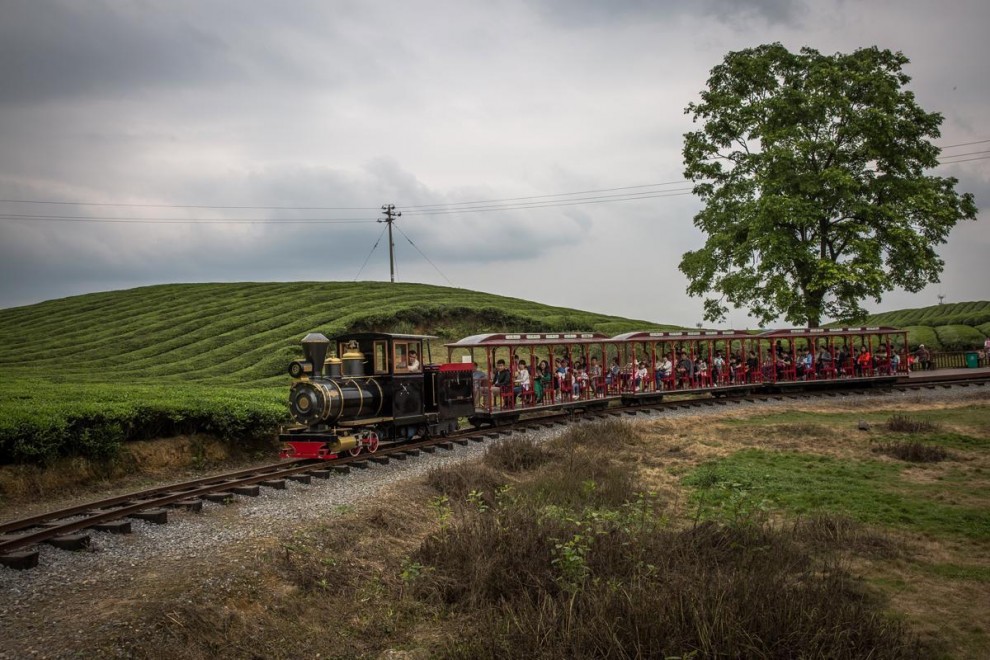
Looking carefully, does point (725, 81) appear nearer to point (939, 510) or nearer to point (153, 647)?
point (939, 510)

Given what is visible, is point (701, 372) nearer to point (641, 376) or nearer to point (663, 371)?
point (663, 371)

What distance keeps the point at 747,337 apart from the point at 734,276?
306cm

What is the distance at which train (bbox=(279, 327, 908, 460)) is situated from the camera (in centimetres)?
1515

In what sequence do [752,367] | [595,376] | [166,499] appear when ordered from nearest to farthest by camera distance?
[166,499] → [595,376] → [752,367]

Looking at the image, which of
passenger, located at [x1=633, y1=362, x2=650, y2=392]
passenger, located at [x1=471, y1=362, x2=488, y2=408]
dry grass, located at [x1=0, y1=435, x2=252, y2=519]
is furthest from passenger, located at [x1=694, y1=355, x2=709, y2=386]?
dry grass, located at [x1=0, y1=435, x2=252, y2=519]

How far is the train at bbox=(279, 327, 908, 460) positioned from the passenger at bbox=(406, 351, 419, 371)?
0.03 meters

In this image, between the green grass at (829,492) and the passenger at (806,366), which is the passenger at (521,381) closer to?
the green grass at (829,492)

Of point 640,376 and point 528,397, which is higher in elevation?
point 640,376

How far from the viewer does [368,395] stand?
52.6 ft

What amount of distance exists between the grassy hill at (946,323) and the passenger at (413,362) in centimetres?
2940

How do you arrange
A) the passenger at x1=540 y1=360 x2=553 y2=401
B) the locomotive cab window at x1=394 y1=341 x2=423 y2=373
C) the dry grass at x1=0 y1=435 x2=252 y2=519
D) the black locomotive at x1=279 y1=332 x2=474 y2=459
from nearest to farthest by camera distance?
the dry grass at x1=0 y1=435 x2=252 y2=519 < the black locomotive at x1=279 y1=332 x2=474 y2=459 < the locomotive cab window at x1=394 y1=341 x2=423 y2=373 < the passenger at x1=540 y1=360 x2=553 y2=401

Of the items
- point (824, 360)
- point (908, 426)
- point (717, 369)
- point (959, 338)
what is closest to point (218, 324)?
point (717, 369)

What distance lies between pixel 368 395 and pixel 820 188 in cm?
2330

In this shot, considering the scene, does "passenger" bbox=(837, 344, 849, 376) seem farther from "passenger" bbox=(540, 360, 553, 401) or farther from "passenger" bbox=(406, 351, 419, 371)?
"passenger" bbox=(406, 351, 419, 371)
